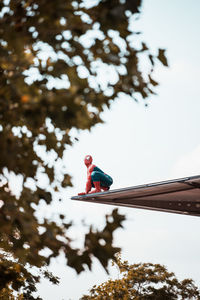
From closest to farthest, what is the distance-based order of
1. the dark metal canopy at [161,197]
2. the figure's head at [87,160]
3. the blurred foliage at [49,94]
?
the blurred foliage at [49,94], the dark metal canopy at [161,197], the figure's head at [87,160]

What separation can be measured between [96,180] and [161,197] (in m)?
2.43

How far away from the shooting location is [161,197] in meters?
6.86

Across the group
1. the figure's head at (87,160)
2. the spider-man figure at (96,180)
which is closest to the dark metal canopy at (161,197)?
the spider-man figure at (96,180)

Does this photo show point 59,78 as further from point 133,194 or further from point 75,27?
point 133,194

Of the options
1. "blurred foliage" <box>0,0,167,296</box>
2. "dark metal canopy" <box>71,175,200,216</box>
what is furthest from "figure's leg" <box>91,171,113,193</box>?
"blurred foliage" <box>0,0,167,296</box>

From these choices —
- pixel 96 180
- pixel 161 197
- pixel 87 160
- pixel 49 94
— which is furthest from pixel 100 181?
pixel 49 94

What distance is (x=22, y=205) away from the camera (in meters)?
3.06

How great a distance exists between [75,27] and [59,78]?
4.26 feet

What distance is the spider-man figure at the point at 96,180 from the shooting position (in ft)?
29.3

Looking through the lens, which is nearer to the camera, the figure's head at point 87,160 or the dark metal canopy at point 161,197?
the dark metal canopy at point 161,197

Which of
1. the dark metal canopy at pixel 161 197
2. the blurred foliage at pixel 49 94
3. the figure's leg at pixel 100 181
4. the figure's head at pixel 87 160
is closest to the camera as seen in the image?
the blurred foliage at pixel 49 94

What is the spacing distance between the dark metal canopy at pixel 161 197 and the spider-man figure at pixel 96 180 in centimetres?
98

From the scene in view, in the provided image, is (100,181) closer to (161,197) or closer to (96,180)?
(96,180)

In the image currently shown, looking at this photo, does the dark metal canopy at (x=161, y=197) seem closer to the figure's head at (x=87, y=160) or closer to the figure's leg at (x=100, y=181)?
the figure's leg at (x=100, y=181)
